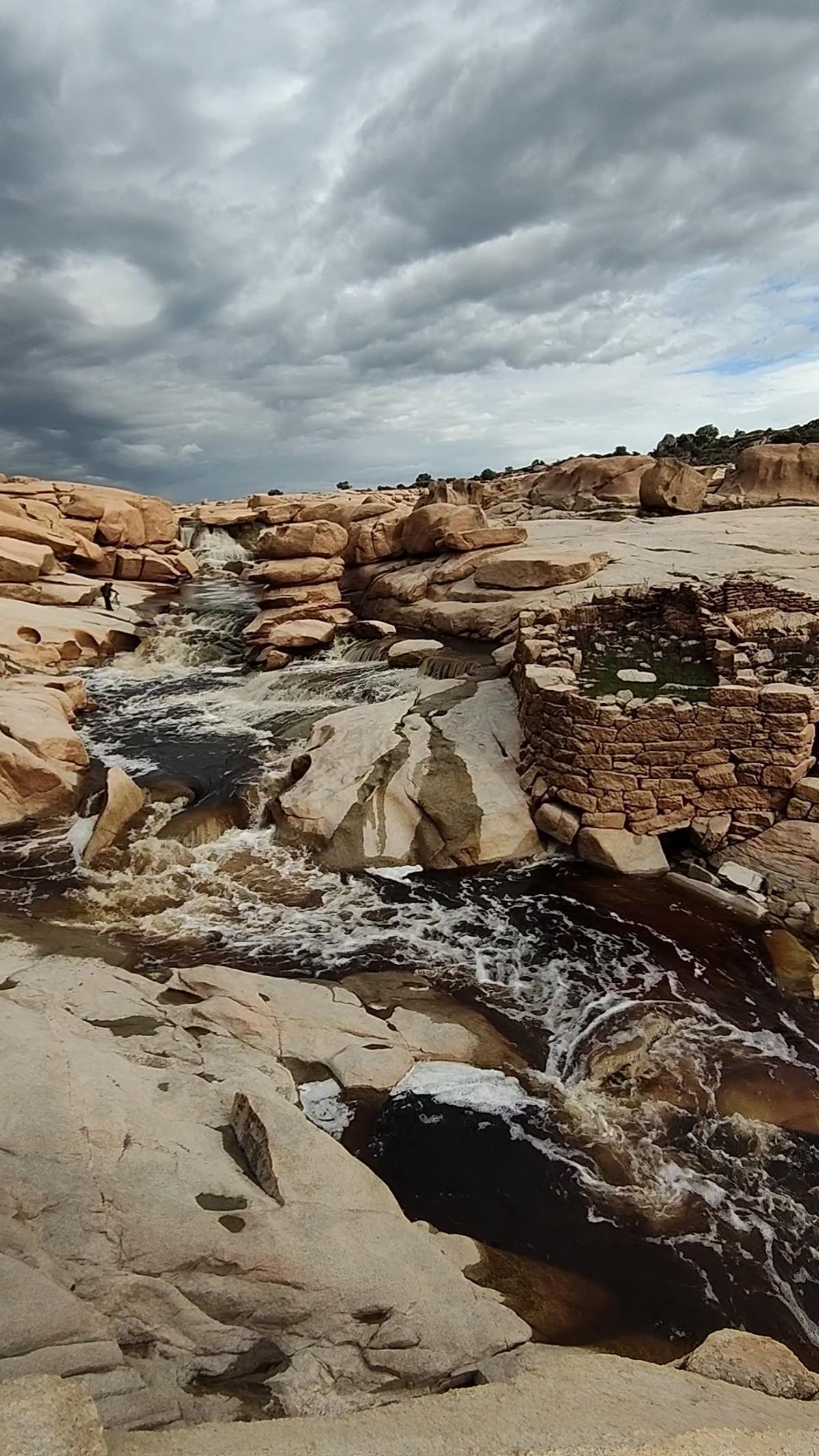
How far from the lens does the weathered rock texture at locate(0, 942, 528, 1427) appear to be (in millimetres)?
2703

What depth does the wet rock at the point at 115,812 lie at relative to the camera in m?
9.42

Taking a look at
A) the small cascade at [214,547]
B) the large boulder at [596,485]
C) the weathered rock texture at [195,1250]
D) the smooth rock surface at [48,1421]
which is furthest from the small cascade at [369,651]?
the large boulder at [596,485]

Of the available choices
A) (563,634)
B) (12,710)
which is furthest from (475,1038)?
(12,710)

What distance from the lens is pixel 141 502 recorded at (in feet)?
95.8

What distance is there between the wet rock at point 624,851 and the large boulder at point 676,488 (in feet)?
66.1

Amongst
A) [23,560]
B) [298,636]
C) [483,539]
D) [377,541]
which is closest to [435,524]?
[483,539]

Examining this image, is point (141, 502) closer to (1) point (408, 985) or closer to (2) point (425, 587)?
(2) point (425, 587)

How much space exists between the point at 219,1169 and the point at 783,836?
7.24m

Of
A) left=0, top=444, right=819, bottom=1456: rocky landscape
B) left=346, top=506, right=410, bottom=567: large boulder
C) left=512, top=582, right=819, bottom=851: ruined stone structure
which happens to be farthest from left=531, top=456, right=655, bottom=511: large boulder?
left=512, top=582, right=819, bottom=851: ruined stone structure

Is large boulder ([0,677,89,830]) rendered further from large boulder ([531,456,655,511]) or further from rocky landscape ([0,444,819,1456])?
large boulder ([531,456,655,511])

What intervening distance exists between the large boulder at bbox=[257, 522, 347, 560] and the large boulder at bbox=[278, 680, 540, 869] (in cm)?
1158

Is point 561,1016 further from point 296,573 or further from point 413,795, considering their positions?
point 296,573

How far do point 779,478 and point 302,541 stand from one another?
59.2 ft

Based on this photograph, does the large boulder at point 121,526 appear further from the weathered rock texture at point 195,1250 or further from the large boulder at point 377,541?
the weathered rock texture at point 195,1250
